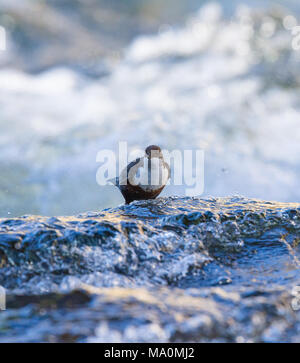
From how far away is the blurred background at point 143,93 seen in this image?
9719 mm

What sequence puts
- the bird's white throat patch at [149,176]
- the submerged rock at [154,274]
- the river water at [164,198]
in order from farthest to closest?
the bird's white throat patch at [149,176] < the river water at [164,198] < the submerged rock at [154,274]

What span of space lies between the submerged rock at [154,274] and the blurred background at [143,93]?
20.9 feet

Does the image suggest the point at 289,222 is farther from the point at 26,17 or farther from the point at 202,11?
the point at 26,17

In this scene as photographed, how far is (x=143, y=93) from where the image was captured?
1125 centimetres

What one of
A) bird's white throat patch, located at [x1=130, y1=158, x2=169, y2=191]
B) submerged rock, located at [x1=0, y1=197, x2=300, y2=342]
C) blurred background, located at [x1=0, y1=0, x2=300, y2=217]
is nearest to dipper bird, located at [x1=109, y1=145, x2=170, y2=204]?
bird's white throat patch, located at [x1=130, y1=158, x2=169, y2=191]

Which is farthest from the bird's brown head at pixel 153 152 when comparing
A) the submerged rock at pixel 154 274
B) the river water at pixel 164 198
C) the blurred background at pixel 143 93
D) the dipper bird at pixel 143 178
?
the blurred background at pixel 143 93

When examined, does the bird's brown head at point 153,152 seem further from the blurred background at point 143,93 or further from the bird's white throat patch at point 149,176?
the blurred background at point 143,93

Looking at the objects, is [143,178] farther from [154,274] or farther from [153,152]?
[154,274]

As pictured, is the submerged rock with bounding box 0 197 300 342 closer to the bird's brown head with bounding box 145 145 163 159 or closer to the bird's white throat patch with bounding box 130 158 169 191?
the bird's white throat patch with bounding box 130 158 169 191

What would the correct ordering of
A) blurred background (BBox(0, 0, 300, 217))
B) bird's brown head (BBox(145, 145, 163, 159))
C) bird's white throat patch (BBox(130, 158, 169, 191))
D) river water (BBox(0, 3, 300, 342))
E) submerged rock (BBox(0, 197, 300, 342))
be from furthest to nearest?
1. blurred background (BBox(0, 0, 300, 217))
2. bird's brown head (BBox(145, 145, 163, 159))
3. bird's white throat patch (BBox(130, 158, 169, 191))
4. river water (BBox(0, 3, 300, 342))
5. submerged rock (BBox(0, 197, 300, 342))

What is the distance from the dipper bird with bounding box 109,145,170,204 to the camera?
4.22 m

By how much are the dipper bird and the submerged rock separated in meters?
0.69

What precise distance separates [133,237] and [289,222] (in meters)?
1.37

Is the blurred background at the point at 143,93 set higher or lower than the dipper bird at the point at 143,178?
higher
